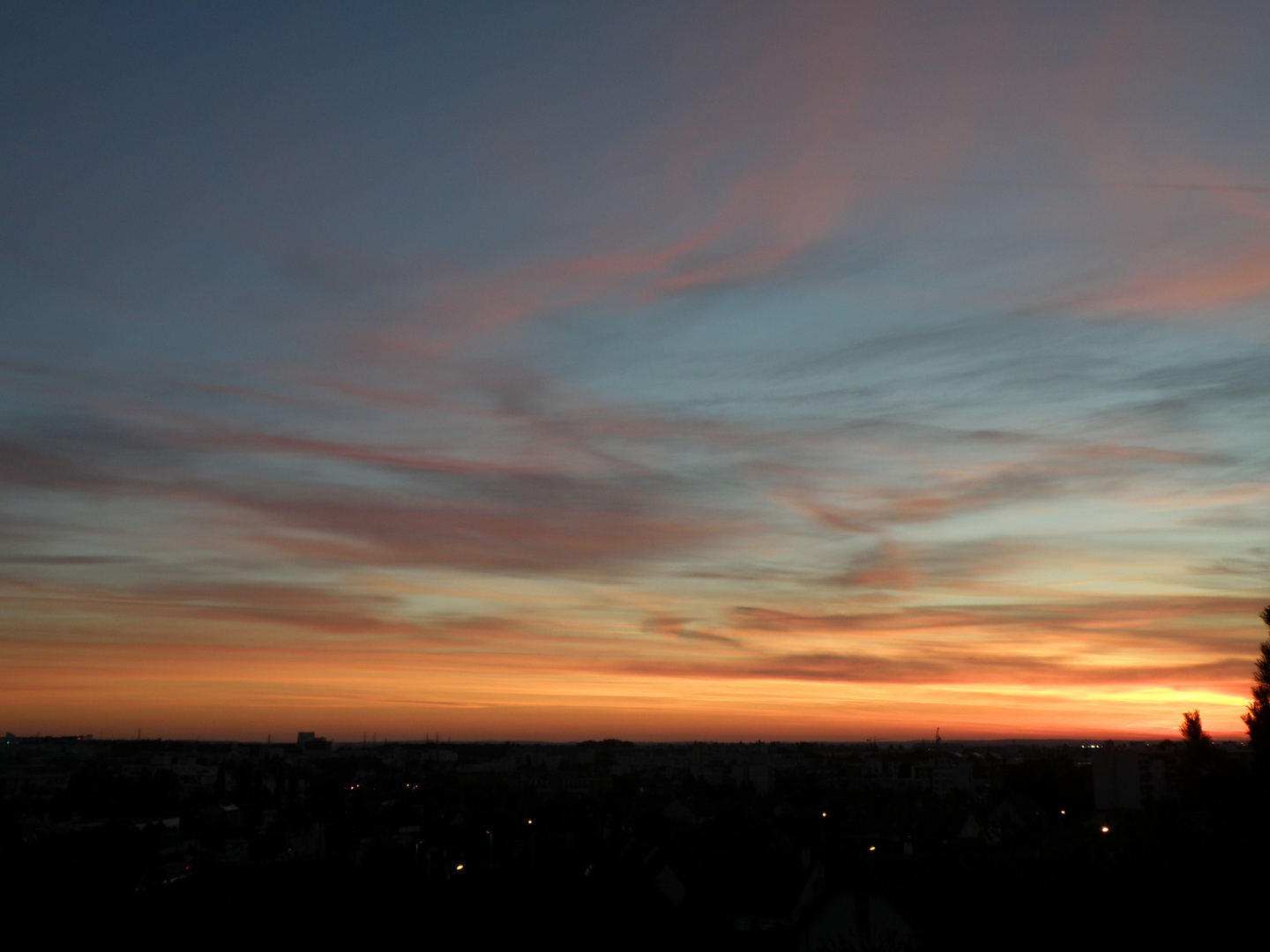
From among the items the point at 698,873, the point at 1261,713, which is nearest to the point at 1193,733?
the point at 1261,713

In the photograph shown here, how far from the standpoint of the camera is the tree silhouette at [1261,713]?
16.6 metres

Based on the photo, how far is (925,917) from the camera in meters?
29.1

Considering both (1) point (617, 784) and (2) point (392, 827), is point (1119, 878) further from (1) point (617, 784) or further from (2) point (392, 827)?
(1) point (617, 784)

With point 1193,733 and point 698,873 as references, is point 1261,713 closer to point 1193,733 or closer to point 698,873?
point 1193,733

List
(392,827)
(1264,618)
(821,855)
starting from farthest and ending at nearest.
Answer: (392,827), (821,855), (1264,618)

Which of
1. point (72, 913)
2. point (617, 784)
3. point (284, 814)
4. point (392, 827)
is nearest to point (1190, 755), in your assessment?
point (72, 913)

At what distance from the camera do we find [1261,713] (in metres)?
16.9

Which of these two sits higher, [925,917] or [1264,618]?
[1264,618]

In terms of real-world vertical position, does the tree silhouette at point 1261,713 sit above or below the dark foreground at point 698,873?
above

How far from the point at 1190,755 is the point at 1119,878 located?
338cm

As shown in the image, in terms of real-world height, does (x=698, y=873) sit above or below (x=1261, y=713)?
below

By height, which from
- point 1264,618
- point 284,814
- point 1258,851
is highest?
point 1264,618

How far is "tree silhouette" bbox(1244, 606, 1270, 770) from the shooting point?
16.6 metres

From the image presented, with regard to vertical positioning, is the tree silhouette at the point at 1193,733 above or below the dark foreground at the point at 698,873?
above
